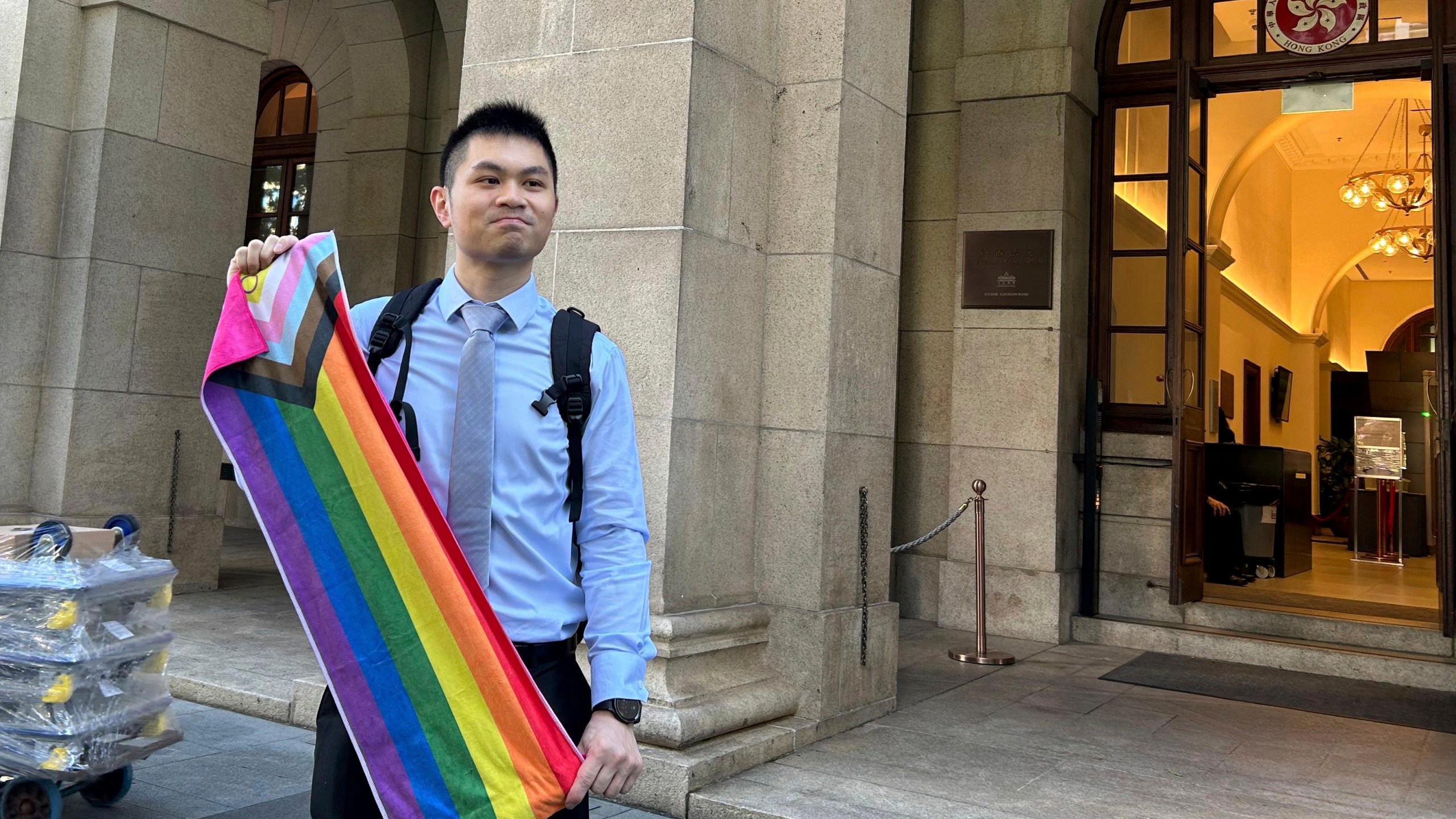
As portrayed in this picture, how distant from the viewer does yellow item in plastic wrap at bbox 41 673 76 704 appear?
12.8ft

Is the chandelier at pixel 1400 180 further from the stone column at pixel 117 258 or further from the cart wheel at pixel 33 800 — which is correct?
the cart wheel at pixel 33 800

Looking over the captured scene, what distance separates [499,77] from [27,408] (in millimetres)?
4913

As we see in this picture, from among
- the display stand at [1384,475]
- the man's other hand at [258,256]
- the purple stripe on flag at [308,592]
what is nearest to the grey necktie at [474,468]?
the purple stripe on flag at [308,592]

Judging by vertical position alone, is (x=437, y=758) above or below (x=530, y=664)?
below

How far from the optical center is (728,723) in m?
4.91

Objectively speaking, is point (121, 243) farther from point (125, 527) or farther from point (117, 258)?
point (125, 527)

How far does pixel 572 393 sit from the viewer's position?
2.02m

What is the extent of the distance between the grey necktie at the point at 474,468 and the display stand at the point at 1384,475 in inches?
672

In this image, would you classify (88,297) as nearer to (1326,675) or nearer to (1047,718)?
(1047,718)

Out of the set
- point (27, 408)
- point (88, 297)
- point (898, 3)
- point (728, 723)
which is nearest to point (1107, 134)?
point (898, 3)

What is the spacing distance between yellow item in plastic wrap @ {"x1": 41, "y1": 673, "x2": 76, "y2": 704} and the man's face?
2833 millimetres

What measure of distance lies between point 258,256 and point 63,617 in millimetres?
2759

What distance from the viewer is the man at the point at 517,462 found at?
197cm

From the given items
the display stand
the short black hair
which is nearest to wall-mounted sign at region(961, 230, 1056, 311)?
the short black hair
